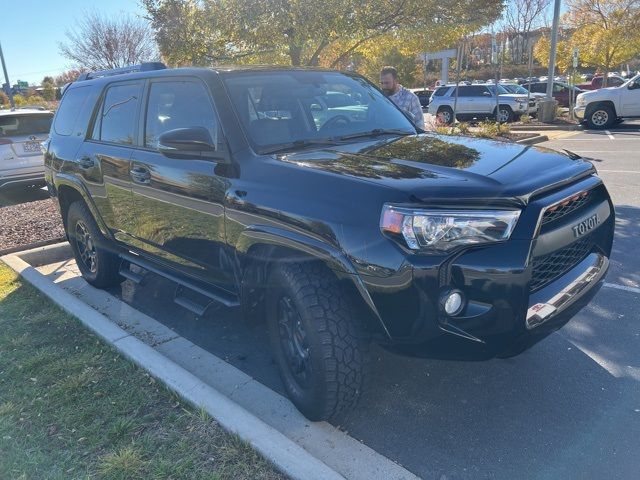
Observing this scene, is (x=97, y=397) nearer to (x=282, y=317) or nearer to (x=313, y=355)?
(x=282, y=317)

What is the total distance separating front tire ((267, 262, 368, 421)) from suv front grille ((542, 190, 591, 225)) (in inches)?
42.2

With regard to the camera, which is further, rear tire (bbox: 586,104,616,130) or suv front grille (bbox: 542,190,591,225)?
rear tire (bbox: 586,104,616,130)

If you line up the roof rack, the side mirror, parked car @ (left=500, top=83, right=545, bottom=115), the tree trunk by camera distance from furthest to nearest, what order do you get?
parked car @ (left=500, top=83, right=545, bottom=115) < the tree trunk < the roof rack < the side mirror

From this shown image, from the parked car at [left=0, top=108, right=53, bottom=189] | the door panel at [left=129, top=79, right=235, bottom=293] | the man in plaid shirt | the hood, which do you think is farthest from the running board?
the parked car at [left=0, top=108, right=53, bottom=189]

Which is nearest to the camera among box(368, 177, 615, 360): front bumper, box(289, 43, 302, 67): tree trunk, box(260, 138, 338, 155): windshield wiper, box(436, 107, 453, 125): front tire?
box(368, 177, 615, 360): front bumper

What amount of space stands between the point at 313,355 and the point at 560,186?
1538 millimetres

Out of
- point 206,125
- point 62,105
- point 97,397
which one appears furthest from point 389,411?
point 62,105

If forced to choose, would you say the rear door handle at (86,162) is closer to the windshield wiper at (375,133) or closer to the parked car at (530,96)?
the windshield wiper at (375,133)

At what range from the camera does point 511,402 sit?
3.09m

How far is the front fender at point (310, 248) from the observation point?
2525 mm

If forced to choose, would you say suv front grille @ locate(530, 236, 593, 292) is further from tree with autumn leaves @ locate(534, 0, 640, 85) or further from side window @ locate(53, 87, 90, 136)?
tree with autumn leaves @ locate(534, 0, 640, 85)

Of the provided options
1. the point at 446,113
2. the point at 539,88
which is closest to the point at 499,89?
the point at 446,113

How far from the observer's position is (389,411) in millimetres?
3084

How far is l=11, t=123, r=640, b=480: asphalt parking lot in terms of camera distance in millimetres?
2615
